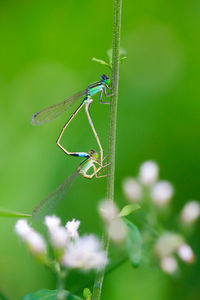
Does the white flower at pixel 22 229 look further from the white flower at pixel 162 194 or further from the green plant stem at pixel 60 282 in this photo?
the white flower at pixel 162 194

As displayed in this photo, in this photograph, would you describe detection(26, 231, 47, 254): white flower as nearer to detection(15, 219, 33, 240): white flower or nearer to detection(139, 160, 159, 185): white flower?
detection(15, 219, 33, 240): white flower

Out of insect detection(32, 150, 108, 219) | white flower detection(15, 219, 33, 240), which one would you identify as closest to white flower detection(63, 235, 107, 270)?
white flower detection(15, 219, 33, 240)

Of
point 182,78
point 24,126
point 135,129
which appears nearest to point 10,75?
point 24,126

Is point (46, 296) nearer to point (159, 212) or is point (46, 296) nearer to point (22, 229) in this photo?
point (22, 229)

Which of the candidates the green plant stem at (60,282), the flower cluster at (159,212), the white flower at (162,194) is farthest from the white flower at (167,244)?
the green plant stem at (60,282)

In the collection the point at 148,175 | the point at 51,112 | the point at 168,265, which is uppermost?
the point at 51,112

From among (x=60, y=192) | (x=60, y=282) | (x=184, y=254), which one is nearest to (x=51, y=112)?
(x=60, y=192)

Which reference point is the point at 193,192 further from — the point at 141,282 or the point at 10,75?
the point at 10,75
